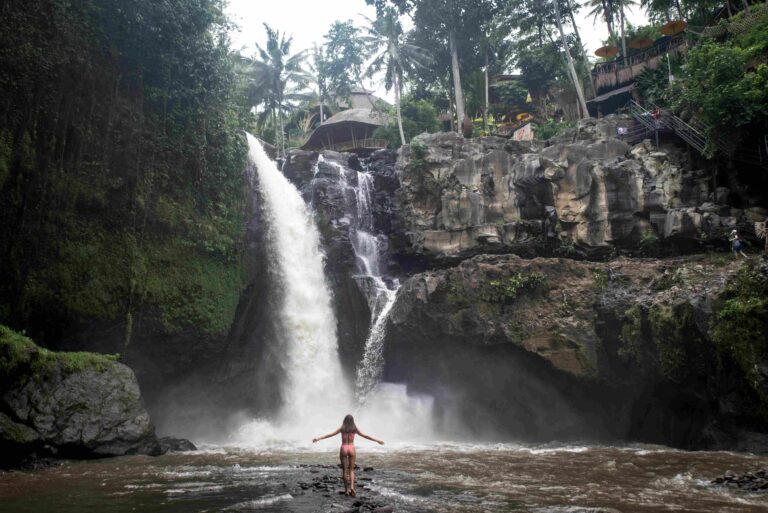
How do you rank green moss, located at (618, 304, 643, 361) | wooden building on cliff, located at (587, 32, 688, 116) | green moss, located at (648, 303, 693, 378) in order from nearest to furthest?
1. green moss, located at (648, 303, 693, 378)
2. green moss, located at (618, 304, 643, 361)
3. wooden building on cliff, located at (587, 32, 688, 116)

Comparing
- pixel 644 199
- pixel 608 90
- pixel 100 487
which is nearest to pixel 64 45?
pixel 100 487

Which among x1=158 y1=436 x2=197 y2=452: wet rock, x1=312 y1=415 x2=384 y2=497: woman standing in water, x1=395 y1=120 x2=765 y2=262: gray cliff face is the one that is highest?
x1=395 y1=120 x2=765 y2=262: gray cliff face

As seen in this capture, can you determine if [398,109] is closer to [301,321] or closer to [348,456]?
[301,321]

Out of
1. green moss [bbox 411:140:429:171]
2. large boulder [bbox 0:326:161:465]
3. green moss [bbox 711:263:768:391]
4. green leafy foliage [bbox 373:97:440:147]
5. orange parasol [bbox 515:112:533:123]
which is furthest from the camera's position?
orange parasol [bbox 515:112:533:123]

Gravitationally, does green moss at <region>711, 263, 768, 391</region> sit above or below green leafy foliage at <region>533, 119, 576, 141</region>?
below

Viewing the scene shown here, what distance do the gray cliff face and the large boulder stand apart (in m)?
13.2

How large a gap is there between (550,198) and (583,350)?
7554 mm

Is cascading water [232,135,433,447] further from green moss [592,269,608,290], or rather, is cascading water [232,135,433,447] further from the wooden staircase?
the wooden staircase

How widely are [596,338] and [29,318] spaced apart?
17066 millimetres

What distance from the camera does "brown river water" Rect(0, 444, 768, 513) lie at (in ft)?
25.8

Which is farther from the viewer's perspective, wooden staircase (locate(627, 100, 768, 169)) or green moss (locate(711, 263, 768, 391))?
wooden staircase (locate(627, 100, 768, 169))

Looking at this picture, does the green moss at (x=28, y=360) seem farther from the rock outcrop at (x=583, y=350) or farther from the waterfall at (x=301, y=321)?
the rock outcrop at (x=583, y=350)

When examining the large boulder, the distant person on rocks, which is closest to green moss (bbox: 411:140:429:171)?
the distant person on rocks

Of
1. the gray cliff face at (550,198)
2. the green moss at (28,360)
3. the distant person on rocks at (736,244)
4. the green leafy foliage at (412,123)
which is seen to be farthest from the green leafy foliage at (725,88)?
the green moss at (28,360)
